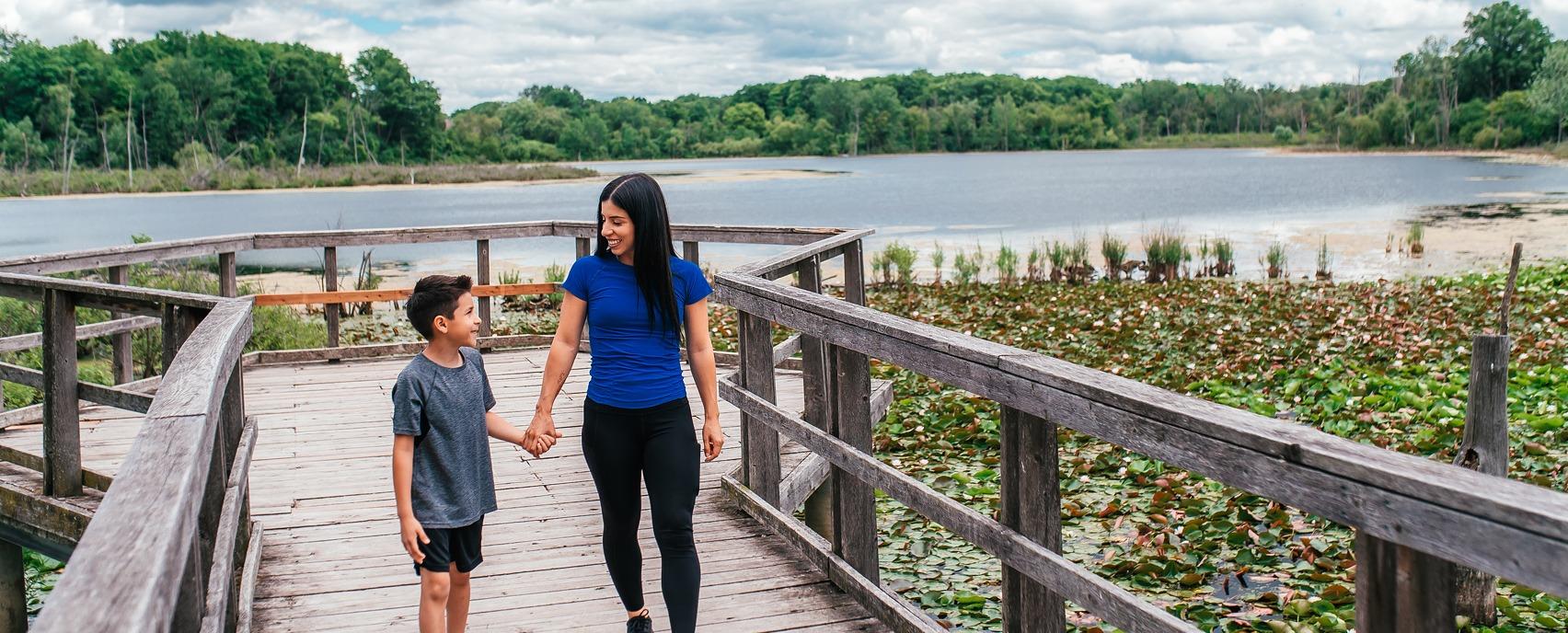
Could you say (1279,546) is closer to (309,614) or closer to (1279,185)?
(309,614)

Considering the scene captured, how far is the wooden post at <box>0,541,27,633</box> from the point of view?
243 inches

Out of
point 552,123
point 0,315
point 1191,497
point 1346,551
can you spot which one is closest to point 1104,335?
point 1191,497

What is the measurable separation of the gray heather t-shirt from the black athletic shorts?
43 mm

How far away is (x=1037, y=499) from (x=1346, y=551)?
378cm

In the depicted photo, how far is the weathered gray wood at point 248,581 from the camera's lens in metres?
3.95

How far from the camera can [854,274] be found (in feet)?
26.5

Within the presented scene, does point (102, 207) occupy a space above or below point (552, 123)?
below

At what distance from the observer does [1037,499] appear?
3.12m

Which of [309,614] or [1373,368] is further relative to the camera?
[1373,368]

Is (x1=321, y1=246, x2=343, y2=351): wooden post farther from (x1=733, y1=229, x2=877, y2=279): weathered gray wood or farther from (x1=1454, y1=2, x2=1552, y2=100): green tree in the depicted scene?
(x1=1454, y1=2, x2=1552, y2=100): green tree

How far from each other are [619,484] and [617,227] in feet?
2.60

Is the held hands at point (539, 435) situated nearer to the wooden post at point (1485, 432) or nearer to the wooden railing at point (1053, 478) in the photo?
the wooden railing at point (1053, 478)

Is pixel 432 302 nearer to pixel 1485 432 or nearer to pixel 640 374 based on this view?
pixel 640 374

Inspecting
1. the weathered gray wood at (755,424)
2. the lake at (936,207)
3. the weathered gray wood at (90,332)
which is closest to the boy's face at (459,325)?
the weathered gray wood at (755,424)
